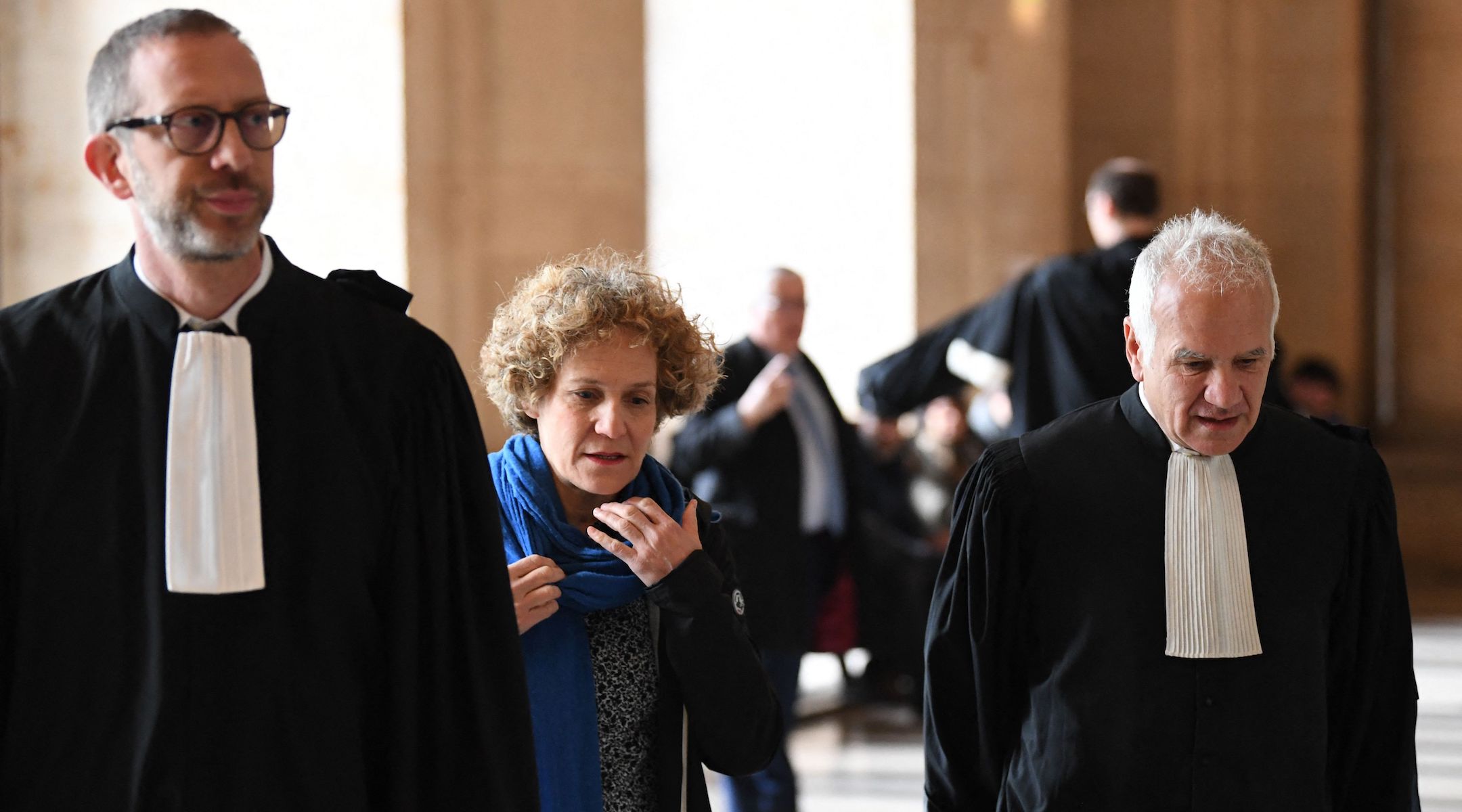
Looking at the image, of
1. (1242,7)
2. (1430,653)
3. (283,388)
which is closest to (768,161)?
(1430,653)

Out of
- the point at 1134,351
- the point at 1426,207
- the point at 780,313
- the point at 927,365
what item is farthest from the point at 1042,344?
the point at 1426,207

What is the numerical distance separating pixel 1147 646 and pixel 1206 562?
16 cm

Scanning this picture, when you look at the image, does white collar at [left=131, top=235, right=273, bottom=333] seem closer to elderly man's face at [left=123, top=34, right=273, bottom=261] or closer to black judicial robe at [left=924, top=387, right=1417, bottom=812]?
A: elderly man's face at [left=123, top=34, right=273, bottom=261]

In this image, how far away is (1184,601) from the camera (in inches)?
102

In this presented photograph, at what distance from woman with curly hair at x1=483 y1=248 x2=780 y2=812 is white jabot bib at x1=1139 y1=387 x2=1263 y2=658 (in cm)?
65

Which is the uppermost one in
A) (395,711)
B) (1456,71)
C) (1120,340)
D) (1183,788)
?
(1456,71)

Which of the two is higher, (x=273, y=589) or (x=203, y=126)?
(x=203, y=126)

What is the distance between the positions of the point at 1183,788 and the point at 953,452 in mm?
5912

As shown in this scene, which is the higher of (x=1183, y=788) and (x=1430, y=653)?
(x=1183, y=788)

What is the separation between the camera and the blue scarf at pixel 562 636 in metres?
2.56

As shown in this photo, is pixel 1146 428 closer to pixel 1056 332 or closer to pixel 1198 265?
pixel 1198 265

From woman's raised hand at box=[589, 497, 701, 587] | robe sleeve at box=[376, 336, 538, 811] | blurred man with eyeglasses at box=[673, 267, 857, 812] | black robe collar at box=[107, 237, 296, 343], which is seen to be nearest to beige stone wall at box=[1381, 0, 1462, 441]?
blurred man with eyeglasses at box=[673, 267, 857, 812]

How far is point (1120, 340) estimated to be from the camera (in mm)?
5754

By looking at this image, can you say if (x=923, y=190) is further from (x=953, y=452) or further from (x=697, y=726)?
(x=697, y=726)
